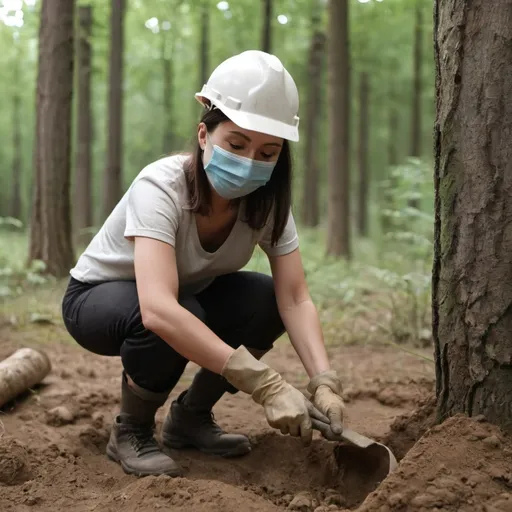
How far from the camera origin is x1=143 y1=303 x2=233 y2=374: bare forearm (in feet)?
7.76

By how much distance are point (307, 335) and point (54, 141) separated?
4.79m

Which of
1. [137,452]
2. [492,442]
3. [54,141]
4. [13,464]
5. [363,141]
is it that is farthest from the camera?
[363,141]

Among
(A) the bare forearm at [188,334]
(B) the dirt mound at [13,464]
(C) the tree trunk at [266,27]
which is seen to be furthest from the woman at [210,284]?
(C) the tree trunk at [266,27]

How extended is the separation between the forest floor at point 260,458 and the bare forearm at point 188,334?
1.43ft

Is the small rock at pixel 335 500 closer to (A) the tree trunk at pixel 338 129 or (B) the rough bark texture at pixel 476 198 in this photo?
(B) the rough bark texture at pixel 476 198

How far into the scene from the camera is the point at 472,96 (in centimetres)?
219

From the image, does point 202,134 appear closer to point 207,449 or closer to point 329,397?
point 329,397

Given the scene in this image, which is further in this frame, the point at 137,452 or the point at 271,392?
the point at 137,452

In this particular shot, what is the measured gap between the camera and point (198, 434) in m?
3.12

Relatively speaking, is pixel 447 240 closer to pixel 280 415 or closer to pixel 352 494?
pixel 280 415

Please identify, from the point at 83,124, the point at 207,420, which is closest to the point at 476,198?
the point at 207,420

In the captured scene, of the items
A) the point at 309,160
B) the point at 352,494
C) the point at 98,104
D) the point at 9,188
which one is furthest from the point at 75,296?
the point at 9,188

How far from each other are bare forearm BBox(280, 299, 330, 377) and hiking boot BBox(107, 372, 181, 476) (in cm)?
59

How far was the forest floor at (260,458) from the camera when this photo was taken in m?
2.06
